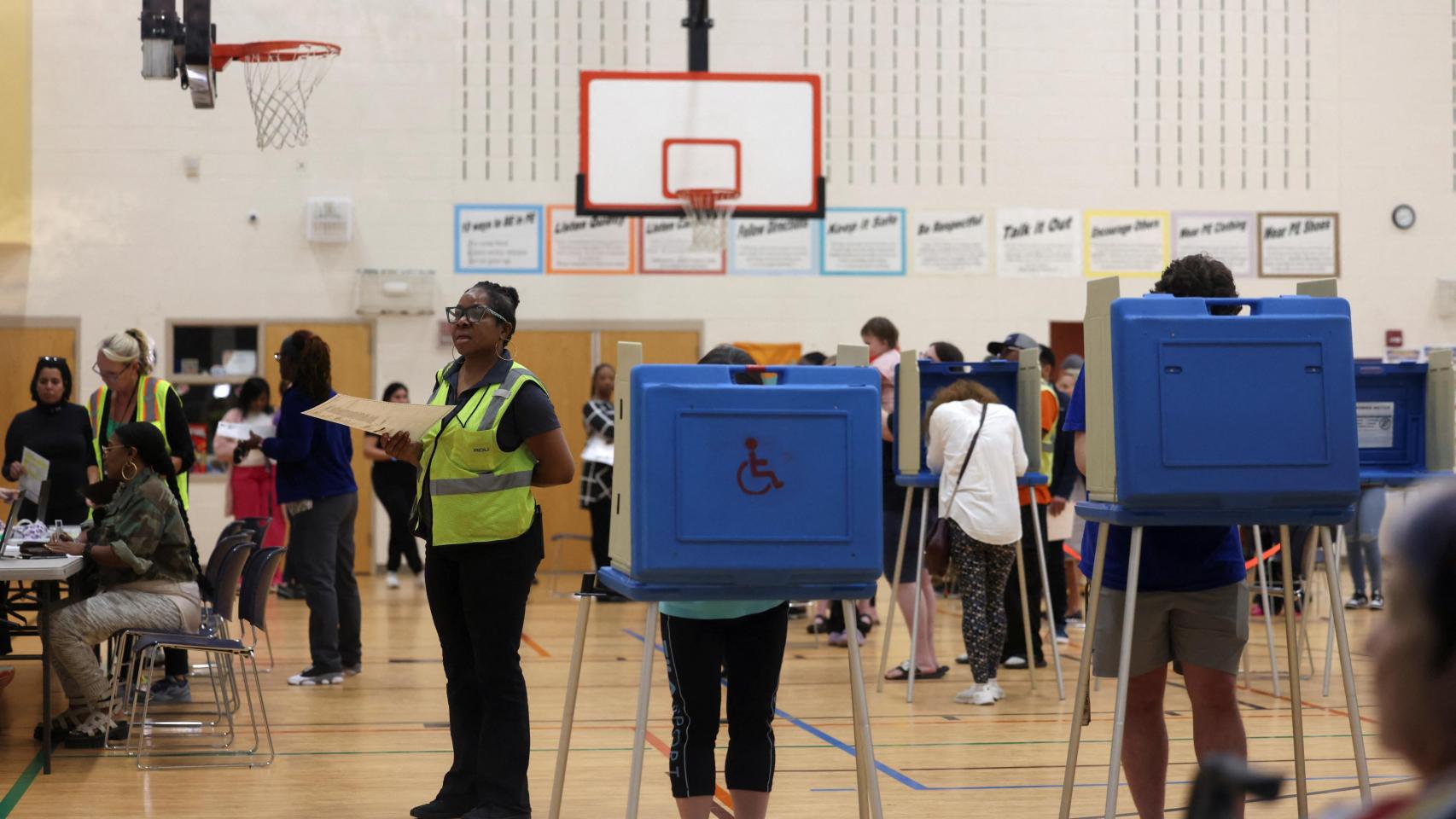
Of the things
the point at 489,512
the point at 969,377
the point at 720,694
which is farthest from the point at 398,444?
the point at 969,377

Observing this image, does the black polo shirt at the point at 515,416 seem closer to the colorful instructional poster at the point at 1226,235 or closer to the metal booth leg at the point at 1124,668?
the metal booth leg at the point at 1124,668

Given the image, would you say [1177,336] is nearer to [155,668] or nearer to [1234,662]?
[1234,662]

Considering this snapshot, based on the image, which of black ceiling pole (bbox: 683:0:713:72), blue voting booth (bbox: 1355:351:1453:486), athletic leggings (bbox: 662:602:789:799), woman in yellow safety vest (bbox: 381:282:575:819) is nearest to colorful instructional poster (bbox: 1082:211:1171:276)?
black ceiling pole (bbox: 683:0:713:72)

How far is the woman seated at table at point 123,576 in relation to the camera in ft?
16.7

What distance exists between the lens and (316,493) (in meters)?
6.41

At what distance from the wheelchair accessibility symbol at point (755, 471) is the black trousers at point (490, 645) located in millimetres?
1235

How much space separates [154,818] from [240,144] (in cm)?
847

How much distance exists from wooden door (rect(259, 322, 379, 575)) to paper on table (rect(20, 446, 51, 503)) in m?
6.05

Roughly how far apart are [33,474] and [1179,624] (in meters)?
4.32

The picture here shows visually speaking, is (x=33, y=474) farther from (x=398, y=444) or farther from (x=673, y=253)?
(x=673, y=253)

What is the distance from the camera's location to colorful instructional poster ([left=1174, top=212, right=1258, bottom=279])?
41.0 ft

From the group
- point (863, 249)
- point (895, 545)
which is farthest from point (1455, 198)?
point (895, 545)

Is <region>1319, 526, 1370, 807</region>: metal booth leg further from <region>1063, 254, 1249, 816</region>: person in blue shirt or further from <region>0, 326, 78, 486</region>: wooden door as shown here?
<region>0, 326, 78, 486</region>: wooden door

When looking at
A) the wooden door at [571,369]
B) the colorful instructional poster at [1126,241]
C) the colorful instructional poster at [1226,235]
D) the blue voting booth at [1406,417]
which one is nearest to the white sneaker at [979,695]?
the blue voting booth at [1406,417]
